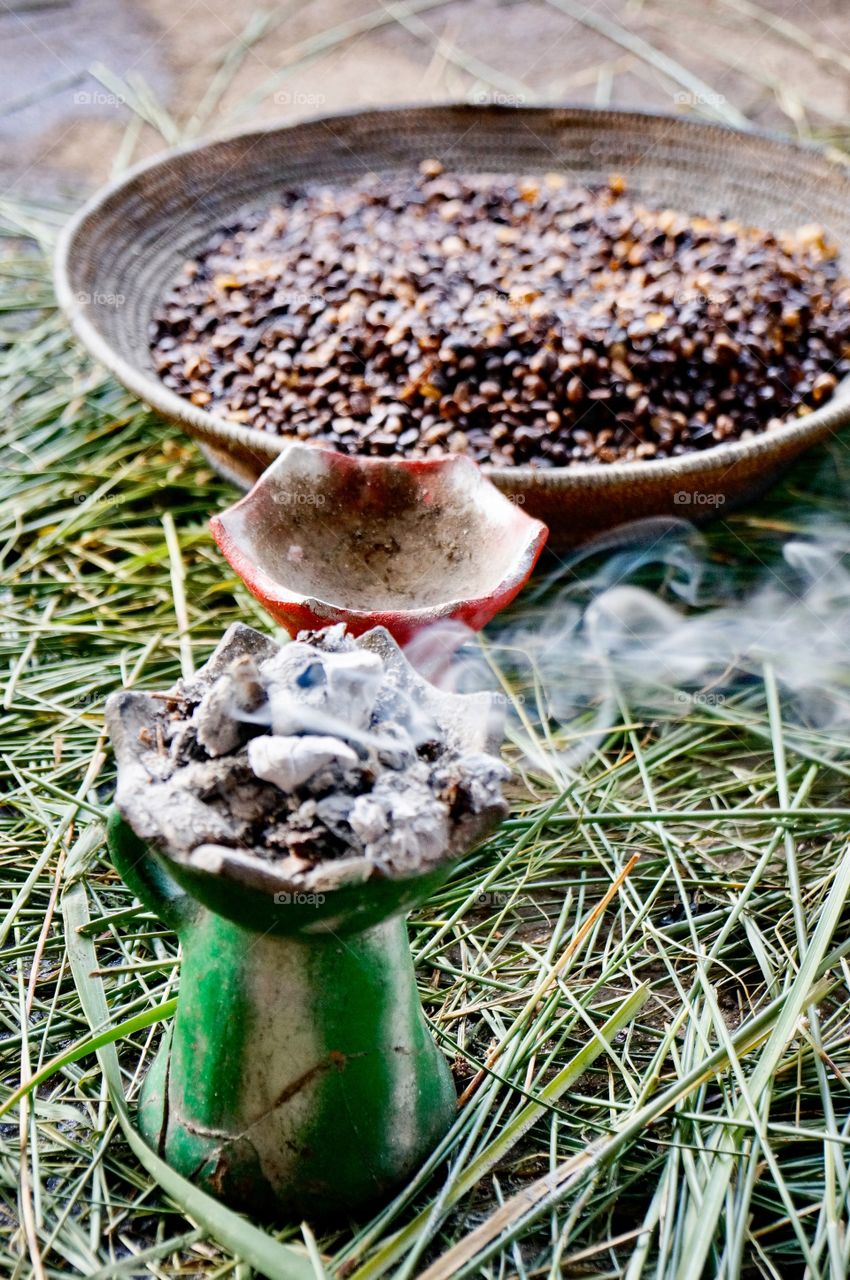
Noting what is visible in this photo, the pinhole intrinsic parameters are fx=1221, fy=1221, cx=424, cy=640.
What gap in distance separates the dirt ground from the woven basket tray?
0.76 meters

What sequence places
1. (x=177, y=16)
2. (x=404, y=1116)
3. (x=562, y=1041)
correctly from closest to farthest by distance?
(x=404, y=1116) → (x=562, y=1041) → (x=177, y=16)

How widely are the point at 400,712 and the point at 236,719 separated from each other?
0.53 feet

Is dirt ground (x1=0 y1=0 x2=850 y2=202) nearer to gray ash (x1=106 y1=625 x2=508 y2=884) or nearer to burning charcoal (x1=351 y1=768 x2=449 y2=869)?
gray ash (x1=106 y1=625 x2=508 y2=884)

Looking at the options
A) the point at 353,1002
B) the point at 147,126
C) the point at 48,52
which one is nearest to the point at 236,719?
the point at 353,1002

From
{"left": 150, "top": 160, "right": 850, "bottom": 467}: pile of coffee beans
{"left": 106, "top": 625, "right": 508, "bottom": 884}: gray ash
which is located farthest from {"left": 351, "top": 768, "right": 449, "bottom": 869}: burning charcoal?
{"left": 150, "top": 160, "right": 850, "bottom": 467}: pile of coffee beans

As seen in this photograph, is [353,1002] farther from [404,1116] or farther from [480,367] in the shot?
[480,367]

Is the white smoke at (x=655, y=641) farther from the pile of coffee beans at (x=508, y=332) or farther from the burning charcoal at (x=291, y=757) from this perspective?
the burning charcoal at (x=291, y=757)

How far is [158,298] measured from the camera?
257cm

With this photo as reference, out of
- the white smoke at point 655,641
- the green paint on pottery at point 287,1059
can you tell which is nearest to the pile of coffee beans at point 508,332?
the white smoke at point 655,641

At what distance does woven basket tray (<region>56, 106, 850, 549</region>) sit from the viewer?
200cm

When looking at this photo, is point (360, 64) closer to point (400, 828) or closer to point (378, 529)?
point (378, 529)

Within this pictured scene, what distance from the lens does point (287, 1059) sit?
1.14 m

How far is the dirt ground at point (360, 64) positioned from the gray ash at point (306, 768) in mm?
2719

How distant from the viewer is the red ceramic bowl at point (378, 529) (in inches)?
67.6
